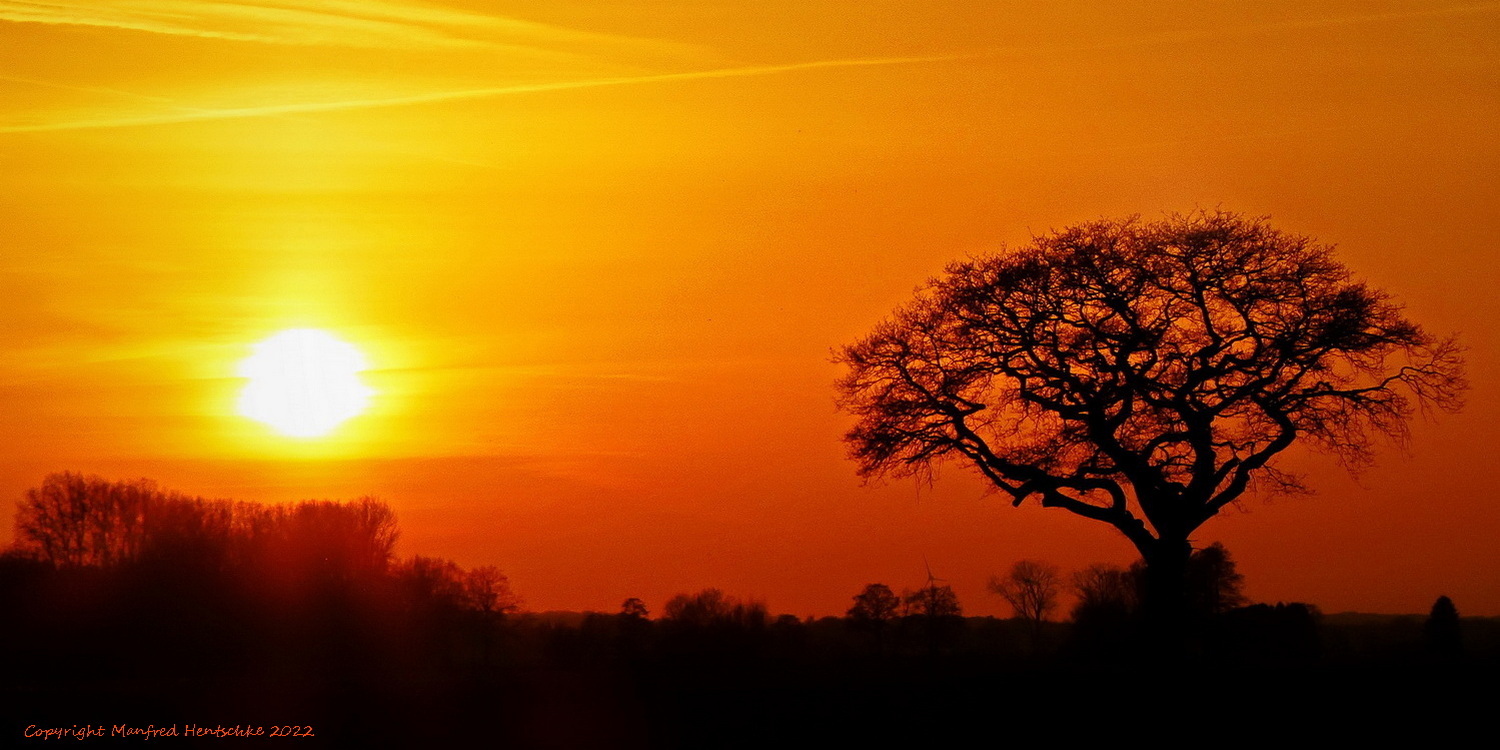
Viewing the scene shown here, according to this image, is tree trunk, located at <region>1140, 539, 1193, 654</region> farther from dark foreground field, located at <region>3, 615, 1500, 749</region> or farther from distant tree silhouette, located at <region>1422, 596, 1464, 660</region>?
distant tree silhouette, located at <region>1422, 596, 1464, 660</region>

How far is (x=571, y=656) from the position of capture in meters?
31.4

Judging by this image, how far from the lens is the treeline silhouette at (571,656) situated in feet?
72.7

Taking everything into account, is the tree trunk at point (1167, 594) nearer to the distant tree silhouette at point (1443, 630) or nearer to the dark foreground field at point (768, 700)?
the dark foreground field at point (768, 700)

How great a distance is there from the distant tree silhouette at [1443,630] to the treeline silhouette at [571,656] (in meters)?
0.07

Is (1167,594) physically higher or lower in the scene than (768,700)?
higher

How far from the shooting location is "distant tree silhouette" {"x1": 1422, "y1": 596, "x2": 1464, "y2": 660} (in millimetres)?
30472

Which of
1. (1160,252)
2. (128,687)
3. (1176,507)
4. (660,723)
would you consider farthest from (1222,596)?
(128,687)

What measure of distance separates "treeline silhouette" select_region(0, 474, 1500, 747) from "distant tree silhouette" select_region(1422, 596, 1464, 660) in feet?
0.23

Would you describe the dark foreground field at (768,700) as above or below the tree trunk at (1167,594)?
below

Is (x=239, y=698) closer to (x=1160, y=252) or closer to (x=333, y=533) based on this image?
(x=1160, y=252)

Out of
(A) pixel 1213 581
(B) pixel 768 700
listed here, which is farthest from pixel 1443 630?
(B) pixel 768 700

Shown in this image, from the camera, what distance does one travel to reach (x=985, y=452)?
30094mm

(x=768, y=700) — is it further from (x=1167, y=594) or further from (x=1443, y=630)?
(x=1443, y=630)

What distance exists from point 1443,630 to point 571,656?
19332mm
